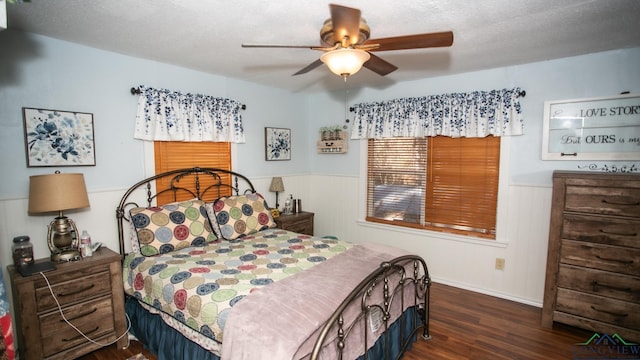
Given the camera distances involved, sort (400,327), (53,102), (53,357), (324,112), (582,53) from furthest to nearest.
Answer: (324,112) < (582,53) < (53,102) < (400,327) < (53,357)

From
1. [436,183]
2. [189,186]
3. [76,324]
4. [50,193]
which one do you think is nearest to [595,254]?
[436,183]

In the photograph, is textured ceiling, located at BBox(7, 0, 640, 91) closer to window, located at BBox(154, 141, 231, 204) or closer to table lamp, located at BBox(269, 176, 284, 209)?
window, located at BBox(154, 141, 231, 204)

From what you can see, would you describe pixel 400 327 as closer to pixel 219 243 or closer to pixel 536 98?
pixel 219 243

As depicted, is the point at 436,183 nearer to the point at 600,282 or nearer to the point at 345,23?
the point at 600,282

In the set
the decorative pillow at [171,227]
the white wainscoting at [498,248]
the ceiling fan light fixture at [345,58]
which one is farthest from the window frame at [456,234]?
the ceiling fan light fixture at [345,58]

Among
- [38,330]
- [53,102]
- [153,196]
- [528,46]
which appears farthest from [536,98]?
[38,330]

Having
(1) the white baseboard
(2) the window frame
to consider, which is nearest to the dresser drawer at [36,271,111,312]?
(2) the window frame

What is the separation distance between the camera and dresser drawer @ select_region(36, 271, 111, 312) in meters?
2.07

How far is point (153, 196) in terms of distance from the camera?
120 inches

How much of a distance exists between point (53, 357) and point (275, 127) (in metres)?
3.09

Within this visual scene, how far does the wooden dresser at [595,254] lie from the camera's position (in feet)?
7.76

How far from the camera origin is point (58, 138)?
2.44 metres

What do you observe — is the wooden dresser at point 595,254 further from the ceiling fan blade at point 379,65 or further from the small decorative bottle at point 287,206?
the small decorative bottle at point 287,206

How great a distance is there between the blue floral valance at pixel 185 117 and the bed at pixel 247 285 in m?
0.41
